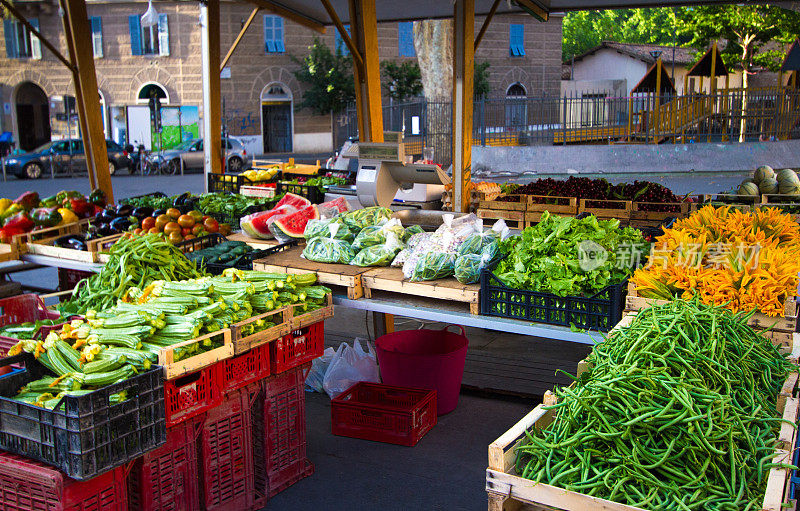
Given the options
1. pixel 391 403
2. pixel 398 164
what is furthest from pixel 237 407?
pixel 398 164

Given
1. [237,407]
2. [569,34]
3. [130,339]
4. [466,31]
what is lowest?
[237,407]

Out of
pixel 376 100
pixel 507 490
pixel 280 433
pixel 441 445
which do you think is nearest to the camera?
pixel 507 490

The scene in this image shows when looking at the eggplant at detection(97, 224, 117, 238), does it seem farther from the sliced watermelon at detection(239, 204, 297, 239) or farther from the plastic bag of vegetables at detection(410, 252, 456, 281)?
the plastic bag of vegetables at detection(410, 252, 456, 281)

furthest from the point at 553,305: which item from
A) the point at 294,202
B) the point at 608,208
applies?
the point at 608,208

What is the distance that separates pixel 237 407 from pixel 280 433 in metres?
0.45

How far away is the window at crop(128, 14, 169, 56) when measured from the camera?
31.2 metres

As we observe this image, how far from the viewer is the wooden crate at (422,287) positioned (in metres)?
4.59

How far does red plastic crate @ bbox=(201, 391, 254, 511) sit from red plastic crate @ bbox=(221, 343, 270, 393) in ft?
0.29

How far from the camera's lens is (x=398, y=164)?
21.9ft

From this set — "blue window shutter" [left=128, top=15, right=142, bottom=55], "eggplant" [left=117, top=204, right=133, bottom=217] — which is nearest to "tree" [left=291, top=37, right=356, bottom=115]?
"blue window shutter" [left=128, top=15, right=142, bottom=55]

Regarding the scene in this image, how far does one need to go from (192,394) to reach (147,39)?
31129 mm

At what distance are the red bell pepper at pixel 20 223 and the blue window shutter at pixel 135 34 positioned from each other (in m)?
26.9

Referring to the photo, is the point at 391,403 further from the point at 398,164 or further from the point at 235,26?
the point at 235,26

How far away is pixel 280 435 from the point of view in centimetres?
446
